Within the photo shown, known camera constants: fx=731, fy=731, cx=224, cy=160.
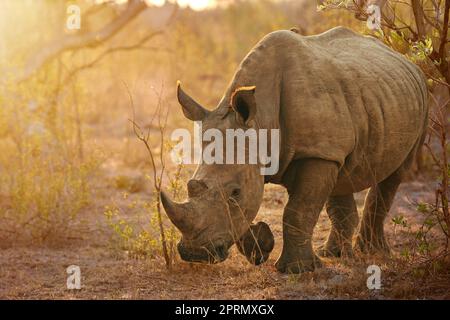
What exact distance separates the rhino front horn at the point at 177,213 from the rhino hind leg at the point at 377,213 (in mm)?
2308

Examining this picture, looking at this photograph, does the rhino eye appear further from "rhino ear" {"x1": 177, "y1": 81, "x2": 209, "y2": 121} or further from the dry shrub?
the dry shrub

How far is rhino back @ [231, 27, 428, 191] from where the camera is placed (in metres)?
5.68

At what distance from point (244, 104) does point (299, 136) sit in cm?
57

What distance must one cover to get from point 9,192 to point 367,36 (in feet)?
14.8

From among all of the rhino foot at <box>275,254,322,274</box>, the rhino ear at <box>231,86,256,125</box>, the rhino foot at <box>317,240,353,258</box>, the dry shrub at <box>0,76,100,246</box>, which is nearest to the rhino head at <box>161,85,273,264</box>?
the rhino ear at <box>231,86,256,125</box>

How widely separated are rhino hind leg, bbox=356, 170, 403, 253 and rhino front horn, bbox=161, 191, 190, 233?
90.9 inches

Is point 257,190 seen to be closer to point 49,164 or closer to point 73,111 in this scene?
point 49,164

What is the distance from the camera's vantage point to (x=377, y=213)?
696 cm

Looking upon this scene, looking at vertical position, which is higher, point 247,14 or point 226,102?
point 247,14

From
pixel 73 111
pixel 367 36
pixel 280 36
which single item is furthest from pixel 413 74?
pixel 73 111

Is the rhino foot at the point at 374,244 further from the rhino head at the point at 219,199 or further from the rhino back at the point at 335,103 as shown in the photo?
the rhino head at the point at 219,199

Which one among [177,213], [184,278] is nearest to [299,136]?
[177,213]

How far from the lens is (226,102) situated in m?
5.63

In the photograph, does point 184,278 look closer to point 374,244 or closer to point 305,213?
point 305,213
